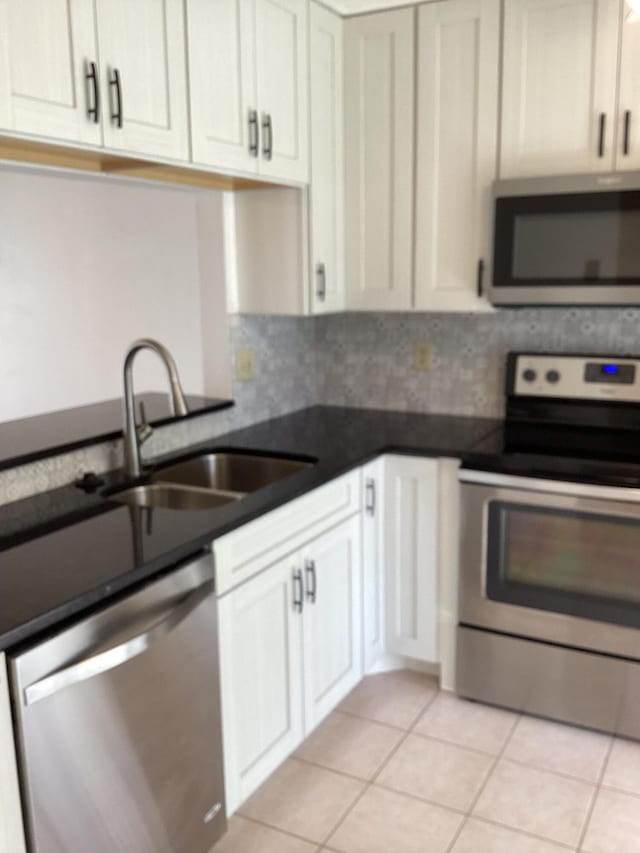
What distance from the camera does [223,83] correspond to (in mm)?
2209

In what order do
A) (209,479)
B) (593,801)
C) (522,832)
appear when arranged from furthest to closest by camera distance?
1. (209,479)
2. (593,801)
3. (522,832)

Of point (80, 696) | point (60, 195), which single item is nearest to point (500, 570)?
point (80, 696)

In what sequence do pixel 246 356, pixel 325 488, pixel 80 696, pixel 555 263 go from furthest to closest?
pixel 246 356, pixel 555 263, pixel 325 488, pixel 80 696

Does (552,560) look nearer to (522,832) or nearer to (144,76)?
(522,832)

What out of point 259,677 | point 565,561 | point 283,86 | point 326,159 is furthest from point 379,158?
point 259,677

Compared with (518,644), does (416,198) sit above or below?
above

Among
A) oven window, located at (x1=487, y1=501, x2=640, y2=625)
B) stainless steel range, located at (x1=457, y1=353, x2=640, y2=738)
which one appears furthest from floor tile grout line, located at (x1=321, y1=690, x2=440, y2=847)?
oven window, located at (x1=487, y1=501, x2=640, y2=625)

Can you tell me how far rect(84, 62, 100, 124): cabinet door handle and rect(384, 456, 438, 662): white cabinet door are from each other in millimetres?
1400

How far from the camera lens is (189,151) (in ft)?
6.88

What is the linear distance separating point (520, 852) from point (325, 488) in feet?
3.51

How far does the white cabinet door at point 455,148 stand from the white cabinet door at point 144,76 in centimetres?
97

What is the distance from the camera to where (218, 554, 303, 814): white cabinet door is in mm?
1947

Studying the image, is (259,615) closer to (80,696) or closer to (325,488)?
(325,488)

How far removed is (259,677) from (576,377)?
1.53m
